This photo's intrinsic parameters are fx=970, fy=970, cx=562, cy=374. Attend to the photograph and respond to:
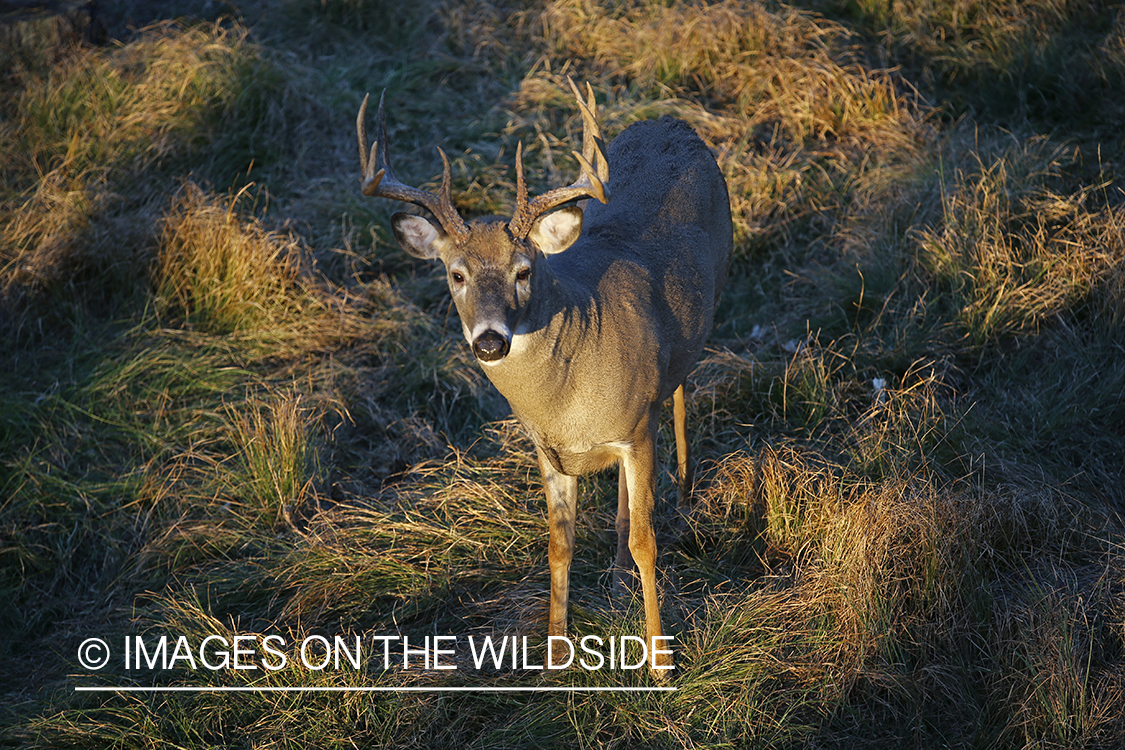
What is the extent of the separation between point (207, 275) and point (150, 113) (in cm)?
161

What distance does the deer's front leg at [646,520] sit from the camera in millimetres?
3471

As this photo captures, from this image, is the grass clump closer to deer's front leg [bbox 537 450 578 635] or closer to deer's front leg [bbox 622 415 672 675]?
deer's front leg [bbox 537 450 578 635]

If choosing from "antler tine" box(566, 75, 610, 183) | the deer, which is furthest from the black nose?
"antler tine" box(566, 75, 610, 183)

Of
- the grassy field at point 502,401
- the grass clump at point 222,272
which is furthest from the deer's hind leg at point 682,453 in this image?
the grass clump at point 222,272

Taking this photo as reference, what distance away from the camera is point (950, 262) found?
5.05 m

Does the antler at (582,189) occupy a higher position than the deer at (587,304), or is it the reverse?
the antler at (582,189)

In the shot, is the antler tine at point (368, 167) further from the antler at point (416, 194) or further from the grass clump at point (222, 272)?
the grass clump at point (222, 272)

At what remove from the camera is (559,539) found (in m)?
3.69

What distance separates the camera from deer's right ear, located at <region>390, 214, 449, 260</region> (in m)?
3.21

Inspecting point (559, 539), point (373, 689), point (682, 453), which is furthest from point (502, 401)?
point (373, 689)

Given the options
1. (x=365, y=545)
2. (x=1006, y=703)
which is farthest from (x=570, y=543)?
(x=1006, y=703)

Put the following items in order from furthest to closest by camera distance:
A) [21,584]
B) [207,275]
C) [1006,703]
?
[207,275] < [21,584] < [1006,703]

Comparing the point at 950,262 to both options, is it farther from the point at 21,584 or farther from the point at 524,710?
the point at 21,584

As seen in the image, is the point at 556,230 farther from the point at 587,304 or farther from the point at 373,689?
the point at 373,689
